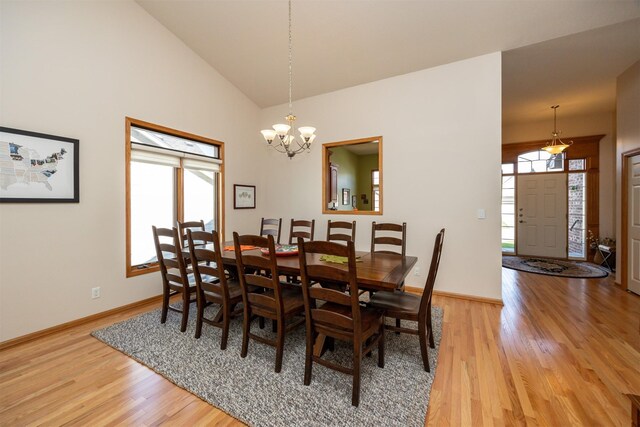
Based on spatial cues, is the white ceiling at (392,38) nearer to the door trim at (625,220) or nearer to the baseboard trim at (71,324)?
→ the door trim at (625,220)

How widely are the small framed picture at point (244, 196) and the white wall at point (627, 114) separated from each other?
570cm

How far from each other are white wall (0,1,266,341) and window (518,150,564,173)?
23.5ft

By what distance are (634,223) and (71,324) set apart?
7.01 m

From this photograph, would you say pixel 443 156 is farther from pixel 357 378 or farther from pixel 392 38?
pixel 357 378

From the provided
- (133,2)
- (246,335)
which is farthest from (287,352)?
(133,2)

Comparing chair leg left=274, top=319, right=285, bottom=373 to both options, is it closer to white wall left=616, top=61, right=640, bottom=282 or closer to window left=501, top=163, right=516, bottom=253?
white wall left=616, top=61, right=640, bottom=282

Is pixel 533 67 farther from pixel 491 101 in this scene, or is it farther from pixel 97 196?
pixel 97 196

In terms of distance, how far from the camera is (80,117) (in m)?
2.81

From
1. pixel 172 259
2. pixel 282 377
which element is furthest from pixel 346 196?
pixel 282 377

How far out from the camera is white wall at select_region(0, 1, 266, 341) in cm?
241

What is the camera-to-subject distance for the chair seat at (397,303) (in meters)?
2.02

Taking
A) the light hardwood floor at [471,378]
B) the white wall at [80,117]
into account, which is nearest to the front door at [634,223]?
the light hardwood floor at [471,378]

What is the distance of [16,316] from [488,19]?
5.46 m

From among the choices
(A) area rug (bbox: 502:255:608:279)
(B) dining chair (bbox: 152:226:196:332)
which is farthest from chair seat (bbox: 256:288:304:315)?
(A) area rug (bbox: 502:255:608:279)
